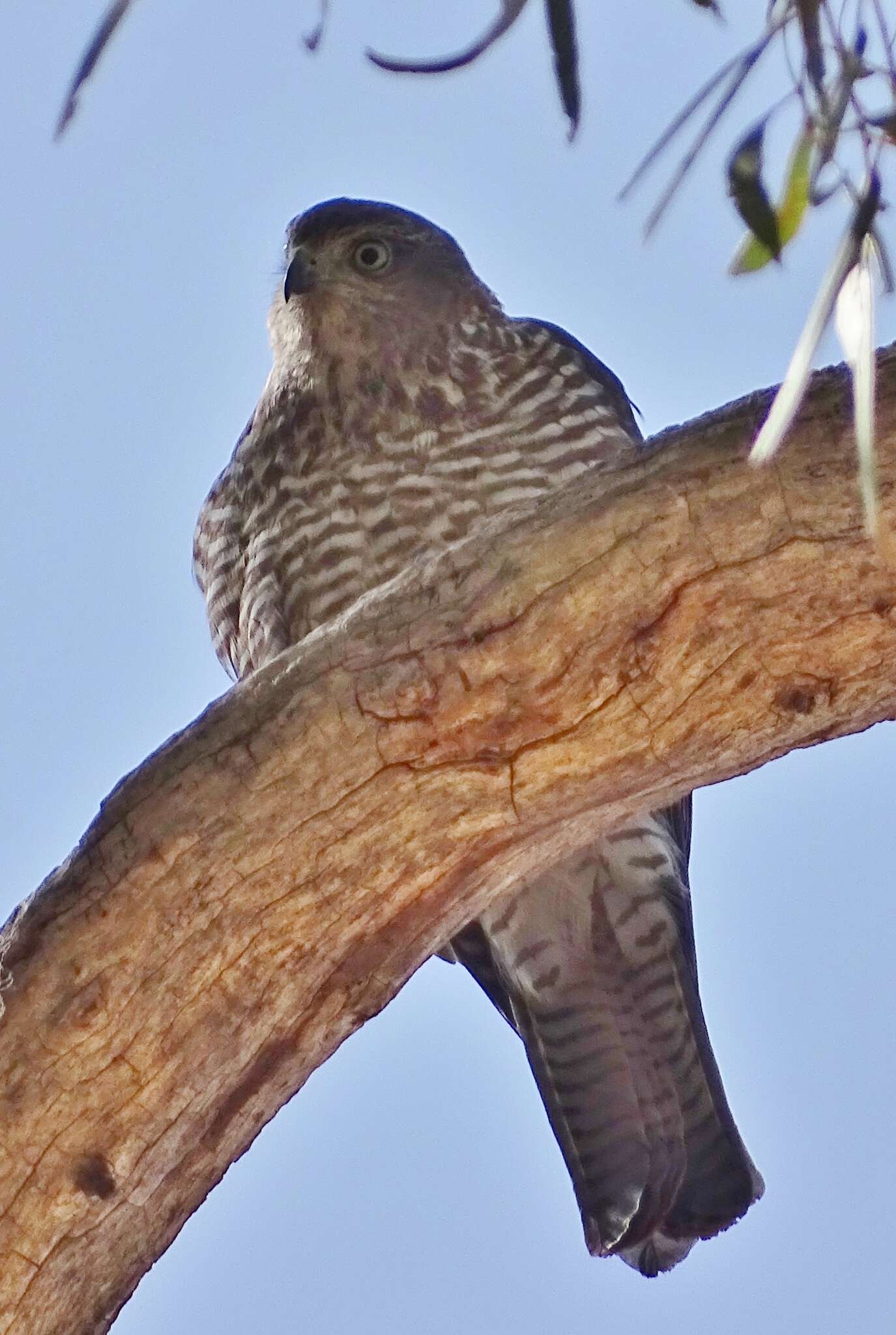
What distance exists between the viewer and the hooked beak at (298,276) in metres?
5.11

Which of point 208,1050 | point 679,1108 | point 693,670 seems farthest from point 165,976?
point 679,1108

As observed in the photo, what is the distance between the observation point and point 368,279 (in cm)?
523

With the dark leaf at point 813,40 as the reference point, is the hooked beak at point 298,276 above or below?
above

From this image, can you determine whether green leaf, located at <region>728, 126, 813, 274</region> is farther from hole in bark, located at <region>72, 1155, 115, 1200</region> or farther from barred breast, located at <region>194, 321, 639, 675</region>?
barred breast, located at <region>194, 321, 639, 675</region>

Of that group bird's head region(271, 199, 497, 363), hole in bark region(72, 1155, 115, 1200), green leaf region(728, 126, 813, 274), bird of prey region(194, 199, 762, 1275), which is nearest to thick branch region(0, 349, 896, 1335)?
hole in bark region(72, 1155, 115, 1200)

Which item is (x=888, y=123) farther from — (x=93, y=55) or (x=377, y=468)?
(x=377, y=468)

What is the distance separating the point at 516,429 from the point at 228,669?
1011 mm

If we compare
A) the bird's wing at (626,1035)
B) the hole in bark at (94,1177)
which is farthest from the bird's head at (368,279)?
the hole in bark at (94,1177)

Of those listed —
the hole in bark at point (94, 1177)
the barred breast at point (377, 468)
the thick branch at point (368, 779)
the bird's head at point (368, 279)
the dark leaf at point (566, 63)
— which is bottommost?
the hole in bark at point (94, 1177)

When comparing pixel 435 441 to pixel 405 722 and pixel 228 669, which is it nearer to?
pixel 228 669

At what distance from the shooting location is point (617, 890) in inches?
179

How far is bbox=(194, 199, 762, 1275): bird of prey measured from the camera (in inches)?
167

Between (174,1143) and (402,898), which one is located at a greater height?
(402,898)

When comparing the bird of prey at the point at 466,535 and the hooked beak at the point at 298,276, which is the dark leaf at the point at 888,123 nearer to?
the bird of prey at the point at 466,535
